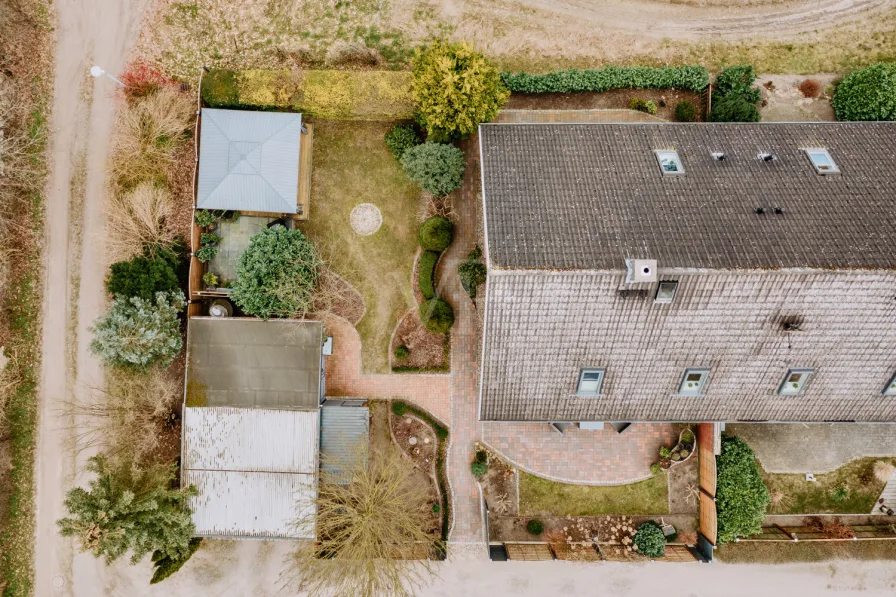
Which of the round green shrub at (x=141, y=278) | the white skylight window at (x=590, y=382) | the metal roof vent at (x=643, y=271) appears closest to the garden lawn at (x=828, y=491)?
the white skylight window at (x=590, y=382)

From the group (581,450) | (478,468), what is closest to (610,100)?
(581,450)

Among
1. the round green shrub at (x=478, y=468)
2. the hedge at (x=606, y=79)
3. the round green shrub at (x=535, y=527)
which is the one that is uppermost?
the hedge at (x=606, y=79)

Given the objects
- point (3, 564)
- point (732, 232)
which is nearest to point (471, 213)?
point (732, 232)

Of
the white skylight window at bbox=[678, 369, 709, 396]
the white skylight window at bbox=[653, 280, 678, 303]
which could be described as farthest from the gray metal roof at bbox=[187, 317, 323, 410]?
the white skylight window at bbox=[678, 369, 709, 396]

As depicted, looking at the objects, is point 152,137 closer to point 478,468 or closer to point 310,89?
point 310,89

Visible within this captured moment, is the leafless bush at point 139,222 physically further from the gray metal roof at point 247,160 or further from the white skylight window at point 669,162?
the white skylight window at point 669,162

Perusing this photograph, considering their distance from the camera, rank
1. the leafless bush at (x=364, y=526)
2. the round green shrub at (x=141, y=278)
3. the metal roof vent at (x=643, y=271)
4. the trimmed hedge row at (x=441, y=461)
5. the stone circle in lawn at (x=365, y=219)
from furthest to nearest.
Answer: the trimmed hedge row at (x=441, y=461), the stone circle in lawn at (x=365, y=219), the round green shrub at (x=141, y=278), the leafless bush at (x=364, y=526), the metal roof vent at (x=643, y=271)

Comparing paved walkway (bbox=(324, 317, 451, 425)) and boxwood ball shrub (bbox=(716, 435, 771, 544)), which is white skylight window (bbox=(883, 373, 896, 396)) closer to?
boxwood ball shrub (bbox=(716, 435, 771, 544))
